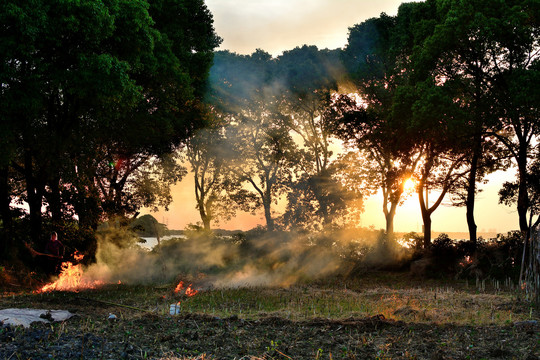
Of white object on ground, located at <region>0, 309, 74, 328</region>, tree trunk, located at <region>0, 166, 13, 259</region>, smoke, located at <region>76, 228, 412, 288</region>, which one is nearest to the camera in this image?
white object on ground, located at <region>0, 309, 74, 328</region>

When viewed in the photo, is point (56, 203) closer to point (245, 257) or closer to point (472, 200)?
point (245, 257)

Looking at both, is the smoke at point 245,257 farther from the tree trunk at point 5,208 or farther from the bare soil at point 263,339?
the bare soil at point 263,339

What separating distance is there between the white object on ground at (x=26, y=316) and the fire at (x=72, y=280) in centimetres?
653

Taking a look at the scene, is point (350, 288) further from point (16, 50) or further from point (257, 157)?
point (257, 157)

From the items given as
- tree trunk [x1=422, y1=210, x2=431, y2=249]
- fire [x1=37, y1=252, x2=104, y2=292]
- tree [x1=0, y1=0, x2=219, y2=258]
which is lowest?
fire [x1=37, y1=252, x2=104, y2=292]

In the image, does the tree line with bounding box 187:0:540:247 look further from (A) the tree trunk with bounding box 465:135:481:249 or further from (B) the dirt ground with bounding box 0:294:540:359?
(B) the dirt ground with bounding box 0:294:540:359

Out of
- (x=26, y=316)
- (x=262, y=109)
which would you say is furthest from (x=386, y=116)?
(x=26, y=316)

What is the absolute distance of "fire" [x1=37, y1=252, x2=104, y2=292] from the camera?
16781mm

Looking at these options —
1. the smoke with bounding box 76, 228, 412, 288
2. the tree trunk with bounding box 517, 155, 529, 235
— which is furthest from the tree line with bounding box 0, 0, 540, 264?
the smoke with bounding box 76, 228, 412, 288

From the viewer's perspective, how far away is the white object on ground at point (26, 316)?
9.01m

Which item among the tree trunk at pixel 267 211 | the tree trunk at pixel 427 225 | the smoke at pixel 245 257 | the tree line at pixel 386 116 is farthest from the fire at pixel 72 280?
the tree trunk at pixel 427 225

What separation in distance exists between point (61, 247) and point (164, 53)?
871 centimetres

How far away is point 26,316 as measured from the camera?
31.0 ft

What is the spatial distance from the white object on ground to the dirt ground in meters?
0.27
